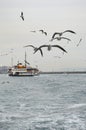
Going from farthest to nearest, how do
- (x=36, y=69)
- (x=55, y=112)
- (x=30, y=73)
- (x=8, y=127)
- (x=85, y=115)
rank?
(x=36, y=69) < (x=30, y=73) < (x=55, y=112) < (x=85, y=115) < (x=8, y=127)

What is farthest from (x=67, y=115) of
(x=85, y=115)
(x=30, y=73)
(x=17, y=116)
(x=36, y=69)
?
(x=36, y=69)

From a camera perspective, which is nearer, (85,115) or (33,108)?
(85,115)

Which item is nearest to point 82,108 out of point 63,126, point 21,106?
point 21,106

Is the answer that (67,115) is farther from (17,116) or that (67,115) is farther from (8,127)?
(8,127)

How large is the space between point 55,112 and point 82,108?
2.50m

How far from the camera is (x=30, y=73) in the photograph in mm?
168875

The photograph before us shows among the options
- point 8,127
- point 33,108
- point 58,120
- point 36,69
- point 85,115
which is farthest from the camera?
point 36,69

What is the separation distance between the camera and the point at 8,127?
26.0 meters

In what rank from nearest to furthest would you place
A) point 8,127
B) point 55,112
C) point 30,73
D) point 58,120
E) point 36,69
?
1. point 8,127
2. point 58,120
3. point 55,112
4. point 30,73
5. point 36,69

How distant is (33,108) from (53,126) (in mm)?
8448

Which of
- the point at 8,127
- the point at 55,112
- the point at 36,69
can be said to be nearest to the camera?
the point at 8,127

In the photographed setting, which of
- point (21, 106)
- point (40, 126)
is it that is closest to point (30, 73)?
point (21, 106)

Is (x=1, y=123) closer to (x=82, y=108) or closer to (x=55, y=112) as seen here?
(x=55, y=112)

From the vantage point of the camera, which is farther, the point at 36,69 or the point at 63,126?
→ the point at 36,69
